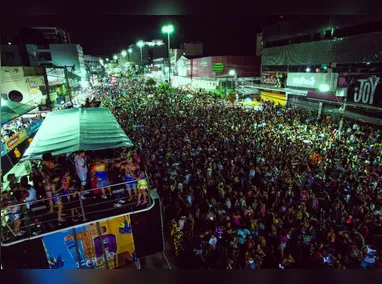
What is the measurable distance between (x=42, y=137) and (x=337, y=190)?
12658mm

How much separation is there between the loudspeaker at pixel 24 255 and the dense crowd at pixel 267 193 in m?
4.24

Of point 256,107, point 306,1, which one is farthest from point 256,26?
point 306,1

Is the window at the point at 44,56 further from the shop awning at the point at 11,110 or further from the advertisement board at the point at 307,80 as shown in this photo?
the shop awning at the point at 11,110

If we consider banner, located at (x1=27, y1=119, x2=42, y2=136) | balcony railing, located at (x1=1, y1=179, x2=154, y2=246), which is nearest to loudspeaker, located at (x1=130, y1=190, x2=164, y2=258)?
balcony railing, located at (x1=1, y1=179, x2=154, y2=246)

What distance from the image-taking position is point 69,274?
115 centimetres

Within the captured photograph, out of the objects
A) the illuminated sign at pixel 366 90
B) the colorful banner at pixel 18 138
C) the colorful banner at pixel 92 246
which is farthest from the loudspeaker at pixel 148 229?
the illuminated sign at pixel 366 90

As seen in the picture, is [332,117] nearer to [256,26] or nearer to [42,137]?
[42,137]

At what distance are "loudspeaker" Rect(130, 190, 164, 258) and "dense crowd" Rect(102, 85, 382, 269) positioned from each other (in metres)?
1.41

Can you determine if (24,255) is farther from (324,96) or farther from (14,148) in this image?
(324,96)

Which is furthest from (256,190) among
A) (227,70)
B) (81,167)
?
(227,70)

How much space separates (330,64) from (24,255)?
30008 mm

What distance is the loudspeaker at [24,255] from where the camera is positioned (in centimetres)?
617

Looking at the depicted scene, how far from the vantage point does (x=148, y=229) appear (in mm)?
7930

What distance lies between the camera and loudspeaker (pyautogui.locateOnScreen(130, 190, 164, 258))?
25.5 feet
